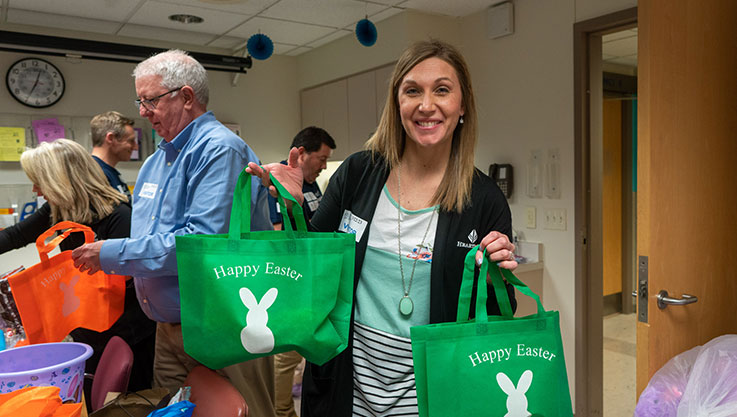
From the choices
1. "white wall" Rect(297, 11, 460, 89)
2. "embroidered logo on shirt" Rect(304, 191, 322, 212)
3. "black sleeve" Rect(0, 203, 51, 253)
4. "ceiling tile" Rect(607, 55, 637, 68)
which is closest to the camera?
"black sleeve" Rect(0, 203, 51, 253)

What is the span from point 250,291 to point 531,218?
8.57 feet

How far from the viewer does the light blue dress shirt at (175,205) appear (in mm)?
1448

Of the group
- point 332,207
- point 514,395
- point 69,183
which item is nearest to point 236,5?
point 69,183

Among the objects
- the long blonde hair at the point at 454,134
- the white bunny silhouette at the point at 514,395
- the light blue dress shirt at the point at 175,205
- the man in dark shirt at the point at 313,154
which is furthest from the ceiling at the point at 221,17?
the white bunny silhouette at the point at 514,395

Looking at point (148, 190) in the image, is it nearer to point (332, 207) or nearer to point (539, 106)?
point (332, 207)

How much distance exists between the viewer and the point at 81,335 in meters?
2.12

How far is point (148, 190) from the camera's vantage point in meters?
1.73

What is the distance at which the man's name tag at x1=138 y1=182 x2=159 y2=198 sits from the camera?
1.71 metres

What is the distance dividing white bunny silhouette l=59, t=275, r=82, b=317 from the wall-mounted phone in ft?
8.08

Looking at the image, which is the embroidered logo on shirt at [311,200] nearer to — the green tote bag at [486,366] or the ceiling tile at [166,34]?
the ceiling tile at [166,34]

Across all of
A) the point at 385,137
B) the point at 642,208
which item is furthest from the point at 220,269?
the point at 642,208

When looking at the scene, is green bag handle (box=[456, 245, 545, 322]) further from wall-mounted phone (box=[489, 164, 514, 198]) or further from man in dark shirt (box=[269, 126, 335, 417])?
wall-mounted phone (box=[489, 164, 514, 198])

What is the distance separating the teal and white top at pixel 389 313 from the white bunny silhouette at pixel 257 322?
0.31m

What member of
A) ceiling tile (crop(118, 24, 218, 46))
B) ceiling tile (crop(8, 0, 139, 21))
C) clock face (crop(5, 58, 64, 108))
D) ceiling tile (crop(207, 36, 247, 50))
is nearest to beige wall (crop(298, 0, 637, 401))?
ceiling tile (crop(207, 36, 247, 50))
